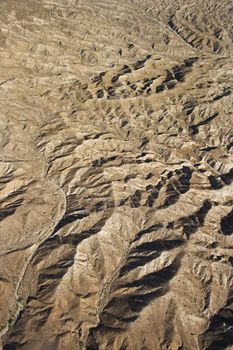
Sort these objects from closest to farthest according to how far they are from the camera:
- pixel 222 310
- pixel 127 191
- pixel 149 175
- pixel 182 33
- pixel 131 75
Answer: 1. pixel 222 310
2. pixel 127 191
3. pixel 149 175
4. pixel 131 75
5. pixel 182 33

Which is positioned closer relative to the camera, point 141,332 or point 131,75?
point 141,332

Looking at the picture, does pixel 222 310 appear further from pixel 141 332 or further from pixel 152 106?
pixel 152 106

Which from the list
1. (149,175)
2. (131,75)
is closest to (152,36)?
(131,75)

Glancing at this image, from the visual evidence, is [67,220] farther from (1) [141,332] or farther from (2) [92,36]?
(2) [92,36]

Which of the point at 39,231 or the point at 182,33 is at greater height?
the point at 39,231

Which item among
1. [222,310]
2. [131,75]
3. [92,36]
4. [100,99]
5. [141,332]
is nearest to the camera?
[141,332]

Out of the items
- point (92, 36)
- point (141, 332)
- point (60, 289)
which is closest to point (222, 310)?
point (141, 332)
